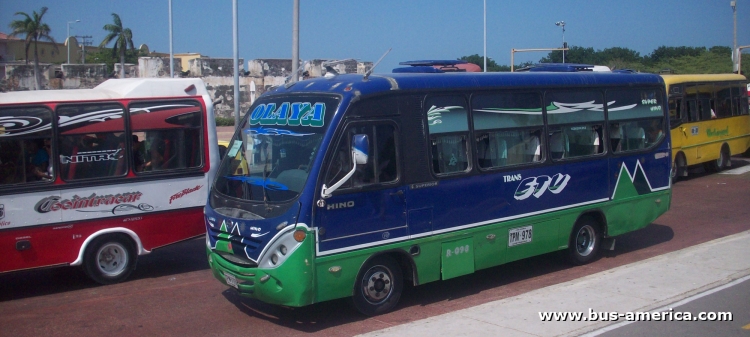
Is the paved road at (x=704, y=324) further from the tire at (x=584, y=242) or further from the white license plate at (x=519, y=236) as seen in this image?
the tire at (x=584, y=242)

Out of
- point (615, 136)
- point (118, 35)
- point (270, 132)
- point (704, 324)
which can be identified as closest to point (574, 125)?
point (615, 136)

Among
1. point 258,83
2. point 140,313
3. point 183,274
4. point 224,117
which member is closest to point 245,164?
point 140,313

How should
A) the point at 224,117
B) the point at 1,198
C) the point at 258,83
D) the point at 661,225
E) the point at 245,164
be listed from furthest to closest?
the point at 224,117, the point at 258,83, the point at 661,225, the point at 1,198, the point at 245,164

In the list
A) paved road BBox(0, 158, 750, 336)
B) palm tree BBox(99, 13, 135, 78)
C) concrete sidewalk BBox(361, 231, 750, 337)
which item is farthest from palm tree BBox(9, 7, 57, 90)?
concrete sidewalk BBox(361, 231, 750, 337)

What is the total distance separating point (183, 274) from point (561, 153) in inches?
231

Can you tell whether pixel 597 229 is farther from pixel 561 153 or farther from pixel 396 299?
pixel 396 299

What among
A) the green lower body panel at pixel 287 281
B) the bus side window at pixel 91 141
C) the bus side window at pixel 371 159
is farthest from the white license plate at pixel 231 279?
the bus side window at pixel 91 141

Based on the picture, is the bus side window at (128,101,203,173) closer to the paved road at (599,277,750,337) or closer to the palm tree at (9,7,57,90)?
the paved road at (599,277,750,337)

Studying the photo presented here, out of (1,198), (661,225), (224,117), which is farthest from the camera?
(224,117)

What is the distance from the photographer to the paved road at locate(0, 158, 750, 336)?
7.56 metres

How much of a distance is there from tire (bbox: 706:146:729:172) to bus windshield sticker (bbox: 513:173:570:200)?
14068 millimetres

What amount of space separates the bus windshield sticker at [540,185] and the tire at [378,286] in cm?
219

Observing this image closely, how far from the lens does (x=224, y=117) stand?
121 ft

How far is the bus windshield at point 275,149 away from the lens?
24.1 feet
